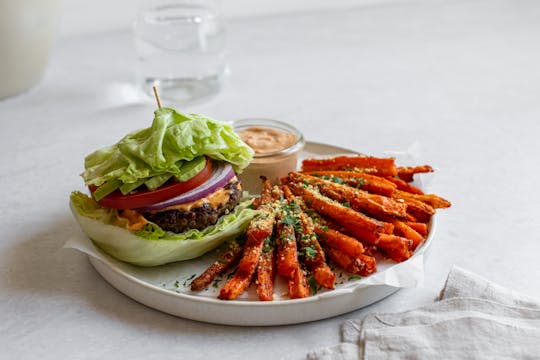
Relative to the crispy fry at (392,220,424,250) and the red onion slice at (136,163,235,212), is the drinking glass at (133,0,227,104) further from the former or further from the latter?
the crispy fry at (392,220,424,250)

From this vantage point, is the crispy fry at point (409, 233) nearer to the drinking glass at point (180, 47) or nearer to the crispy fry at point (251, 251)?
the crispy fry at point (251, 251)

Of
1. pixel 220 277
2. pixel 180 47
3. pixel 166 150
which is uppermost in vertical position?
pixel 166 150

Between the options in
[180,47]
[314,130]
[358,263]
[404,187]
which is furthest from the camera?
[180,47]

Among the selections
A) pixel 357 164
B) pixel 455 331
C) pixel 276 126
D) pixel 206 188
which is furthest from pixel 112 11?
pixel 455 331

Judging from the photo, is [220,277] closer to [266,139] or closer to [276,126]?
[266,139]

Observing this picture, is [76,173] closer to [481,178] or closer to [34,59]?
[34,59]

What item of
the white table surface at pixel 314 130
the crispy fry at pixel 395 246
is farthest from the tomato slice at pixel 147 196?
the crispy fry at pixel 395 246
